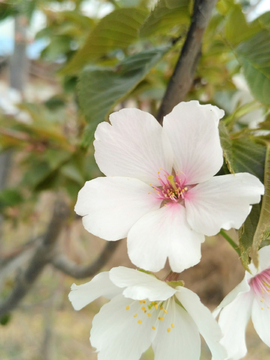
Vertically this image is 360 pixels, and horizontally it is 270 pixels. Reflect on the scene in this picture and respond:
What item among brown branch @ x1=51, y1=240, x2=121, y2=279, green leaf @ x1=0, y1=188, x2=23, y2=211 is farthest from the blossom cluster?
green leaf @ x1=0, y1=188, x2=23, y2=211

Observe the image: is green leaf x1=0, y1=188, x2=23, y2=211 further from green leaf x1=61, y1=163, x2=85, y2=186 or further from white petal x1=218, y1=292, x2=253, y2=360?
white petal x1=218, y1=292, x2=253, y2=360

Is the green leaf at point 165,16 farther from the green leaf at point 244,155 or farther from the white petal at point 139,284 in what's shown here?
the white petal at point 139,284

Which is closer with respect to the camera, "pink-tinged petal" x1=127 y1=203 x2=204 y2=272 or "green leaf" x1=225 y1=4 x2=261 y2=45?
"pink-tinged petal" x1=127 y1=203 x2=204 y2=272

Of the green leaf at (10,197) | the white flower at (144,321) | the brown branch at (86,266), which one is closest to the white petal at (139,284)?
the white flower at (144,321)

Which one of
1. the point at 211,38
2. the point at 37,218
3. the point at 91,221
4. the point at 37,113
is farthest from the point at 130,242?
the point at 37,218

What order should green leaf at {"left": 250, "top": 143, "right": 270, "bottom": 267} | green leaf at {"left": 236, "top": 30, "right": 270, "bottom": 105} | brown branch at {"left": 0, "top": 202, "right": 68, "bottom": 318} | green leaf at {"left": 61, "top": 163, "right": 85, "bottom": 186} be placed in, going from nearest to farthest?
green leaf at {"left": 250, "top": 143, "right": 270, "bottom": 267} < green leaf at {"left": 236, "top": 30, "right": 270, "bottom": 105} < green leaf at {"left": 61, "top": 163, "right": 85, "bottom": 186} < brown branch at {"left": 0, "top": 202, "right": 68, "bottom": 318}

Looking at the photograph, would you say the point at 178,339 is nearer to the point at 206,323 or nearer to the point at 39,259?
the point at 206,323
